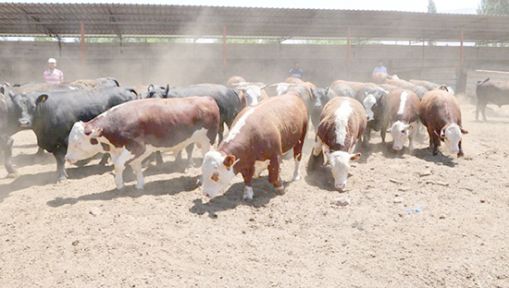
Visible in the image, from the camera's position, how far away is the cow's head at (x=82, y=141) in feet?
20.7

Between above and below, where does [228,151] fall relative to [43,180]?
above

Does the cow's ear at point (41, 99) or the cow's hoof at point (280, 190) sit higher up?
the cow's ear at point (41, 99)

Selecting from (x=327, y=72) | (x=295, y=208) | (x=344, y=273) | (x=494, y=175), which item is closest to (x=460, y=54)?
(x=327, y=72)

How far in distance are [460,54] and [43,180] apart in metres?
21.3

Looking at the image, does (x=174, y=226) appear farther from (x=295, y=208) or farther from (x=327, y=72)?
(x=327, y=72)

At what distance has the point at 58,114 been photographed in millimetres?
7391

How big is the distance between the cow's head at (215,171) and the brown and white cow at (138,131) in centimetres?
133

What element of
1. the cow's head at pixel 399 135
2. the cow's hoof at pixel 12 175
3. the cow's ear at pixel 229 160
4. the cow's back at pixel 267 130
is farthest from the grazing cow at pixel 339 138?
the cow's hoof at pixel 12 175

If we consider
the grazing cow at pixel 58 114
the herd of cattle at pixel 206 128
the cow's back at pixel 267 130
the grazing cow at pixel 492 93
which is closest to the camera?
the cow's back at pixel 267 130

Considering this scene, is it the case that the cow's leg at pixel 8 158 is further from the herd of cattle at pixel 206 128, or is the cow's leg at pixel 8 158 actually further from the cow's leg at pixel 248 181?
the cow's leg at pixel 248 181

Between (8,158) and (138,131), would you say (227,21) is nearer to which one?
(8,158)

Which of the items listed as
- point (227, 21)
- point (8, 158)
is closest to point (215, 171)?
point (8, 158)

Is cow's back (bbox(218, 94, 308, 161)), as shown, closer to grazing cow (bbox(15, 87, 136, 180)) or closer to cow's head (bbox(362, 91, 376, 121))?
grazing cow (bbox(15, 87, 136, 180))

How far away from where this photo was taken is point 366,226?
5.40 meters
